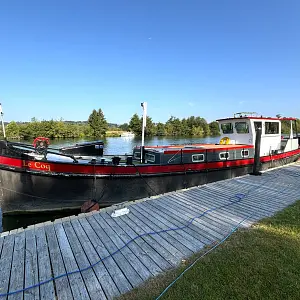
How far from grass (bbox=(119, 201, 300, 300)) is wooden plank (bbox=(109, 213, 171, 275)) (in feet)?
0.56

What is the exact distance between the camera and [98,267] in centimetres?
309

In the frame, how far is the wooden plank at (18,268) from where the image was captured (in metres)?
2.70

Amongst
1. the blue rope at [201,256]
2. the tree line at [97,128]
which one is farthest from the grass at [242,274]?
the tree line at [97,128]

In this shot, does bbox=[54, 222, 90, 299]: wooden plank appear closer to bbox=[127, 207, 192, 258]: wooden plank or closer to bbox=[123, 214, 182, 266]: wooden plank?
bbox=[123, 214, 182, 266]: wooden plank

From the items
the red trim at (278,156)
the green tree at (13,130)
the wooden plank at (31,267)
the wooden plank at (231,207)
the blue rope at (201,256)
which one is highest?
the green tree at (13,130)

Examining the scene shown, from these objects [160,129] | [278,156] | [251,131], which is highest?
[160,129]

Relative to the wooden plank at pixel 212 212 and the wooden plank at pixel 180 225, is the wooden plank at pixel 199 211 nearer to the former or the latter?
the wooden plank at pixel 212 212

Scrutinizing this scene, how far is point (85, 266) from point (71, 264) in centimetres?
23

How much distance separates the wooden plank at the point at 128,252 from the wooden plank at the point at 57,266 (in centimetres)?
91

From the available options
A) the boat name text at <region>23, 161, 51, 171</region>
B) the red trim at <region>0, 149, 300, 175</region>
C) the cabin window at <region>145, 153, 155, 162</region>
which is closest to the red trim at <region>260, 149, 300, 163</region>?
the red trim at <region>0, 149, 300, 175</region>

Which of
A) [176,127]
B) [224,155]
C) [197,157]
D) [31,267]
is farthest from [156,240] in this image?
[176,127]

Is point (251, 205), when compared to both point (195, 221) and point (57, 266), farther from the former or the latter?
point (57, 266)

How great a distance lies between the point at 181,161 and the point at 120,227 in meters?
4.77

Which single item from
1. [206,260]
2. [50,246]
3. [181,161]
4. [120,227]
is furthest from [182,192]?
[50,246]
